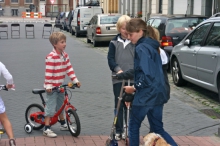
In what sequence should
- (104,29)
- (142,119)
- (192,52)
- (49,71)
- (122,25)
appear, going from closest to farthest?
(142,119), (122,25), (49,71), (192,52), (104,29)

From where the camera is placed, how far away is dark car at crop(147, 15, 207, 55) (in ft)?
42.8

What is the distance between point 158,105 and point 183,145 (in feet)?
5.02

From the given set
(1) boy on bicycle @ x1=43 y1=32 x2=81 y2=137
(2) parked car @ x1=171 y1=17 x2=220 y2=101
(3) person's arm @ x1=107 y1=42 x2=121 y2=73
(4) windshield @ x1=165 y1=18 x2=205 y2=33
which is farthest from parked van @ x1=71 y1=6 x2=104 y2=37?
(3) person's arm @ x1=107 y1=42 x2=121 y2=73

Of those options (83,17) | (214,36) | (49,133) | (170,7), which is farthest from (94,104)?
(170,7)

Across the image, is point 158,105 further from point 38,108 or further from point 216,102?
point 216,102

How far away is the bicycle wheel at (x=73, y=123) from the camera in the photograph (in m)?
6.36

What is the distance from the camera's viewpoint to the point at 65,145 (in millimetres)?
6125

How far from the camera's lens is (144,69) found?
4695 millimetres

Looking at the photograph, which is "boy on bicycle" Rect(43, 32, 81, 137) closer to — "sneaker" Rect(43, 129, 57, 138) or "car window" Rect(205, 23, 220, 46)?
"sneaker" Rect(43, 129, 57, 138)

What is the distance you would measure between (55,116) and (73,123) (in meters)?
0.29

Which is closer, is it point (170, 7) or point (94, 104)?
point (94, 104)

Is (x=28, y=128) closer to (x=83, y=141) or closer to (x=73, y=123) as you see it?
(x=73, y=123)

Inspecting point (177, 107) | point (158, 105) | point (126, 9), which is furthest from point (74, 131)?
point (126, 9)

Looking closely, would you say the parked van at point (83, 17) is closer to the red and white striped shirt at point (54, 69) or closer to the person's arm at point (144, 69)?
the red and white striped shirt at point (54, 69)
